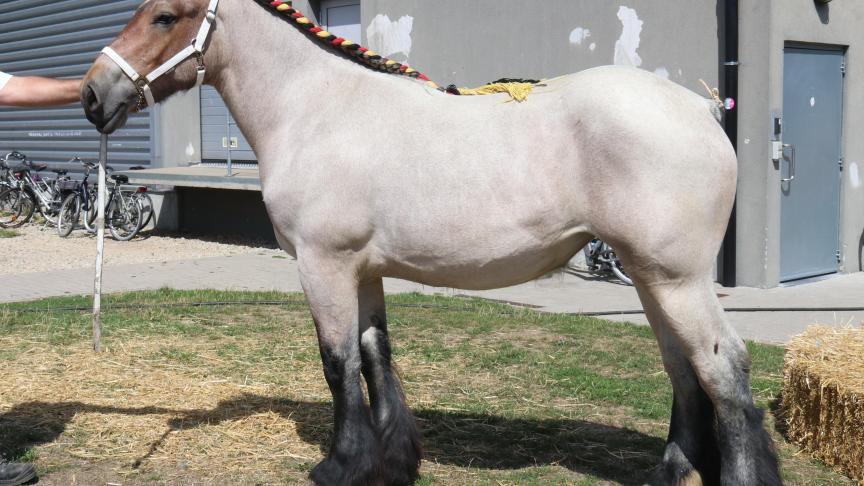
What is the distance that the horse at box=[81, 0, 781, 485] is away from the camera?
3.40m

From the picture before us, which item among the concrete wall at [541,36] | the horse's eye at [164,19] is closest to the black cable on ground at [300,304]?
the concrete wall at [541,36]

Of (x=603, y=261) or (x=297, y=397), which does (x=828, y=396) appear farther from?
(x=603, y=261)

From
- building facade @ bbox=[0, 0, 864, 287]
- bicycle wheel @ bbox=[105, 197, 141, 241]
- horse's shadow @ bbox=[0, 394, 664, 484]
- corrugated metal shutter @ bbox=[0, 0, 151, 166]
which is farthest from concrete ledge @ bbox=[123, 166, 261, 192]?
horse's shadow @ bbox=[0, 394, 664, 484]

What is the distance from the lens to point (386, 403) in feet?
14.0

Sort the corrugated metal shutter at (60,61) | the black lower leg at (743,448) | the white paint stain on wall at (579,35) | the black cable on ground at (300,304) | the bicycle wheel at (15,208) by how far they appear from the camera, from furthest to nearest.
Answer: the bicycle wheel at (15,208), the corrugated metal shutter at (60,61), the white paint stain on wall at (579,35), the black cable on ground at (300,304), the black lower leg at (743,448)

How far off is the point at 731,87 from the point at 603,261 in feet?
7.57

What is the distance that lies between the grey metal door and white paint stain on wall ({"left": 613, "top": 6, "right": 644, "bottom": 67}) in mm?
1577

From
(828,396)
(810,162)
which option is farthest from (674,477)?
(810,162)

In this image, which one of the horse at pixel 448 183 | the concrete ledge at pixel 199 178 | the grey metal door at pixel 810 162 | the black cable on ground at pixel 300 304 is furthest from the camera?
the concrete ledge at pixel 199 178

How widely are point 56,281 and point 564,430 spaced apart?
7.68 meters

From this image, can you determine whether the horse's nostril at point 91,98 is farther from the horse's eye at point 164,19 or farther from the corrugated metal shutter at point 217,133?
the corrugated metal shutter at point 217,133

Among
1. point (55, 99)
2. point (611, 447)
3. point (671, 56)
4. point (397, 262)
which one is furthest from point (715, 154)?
point (671, 56)

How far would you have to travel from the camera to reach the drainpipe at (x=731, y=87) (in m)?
9.32

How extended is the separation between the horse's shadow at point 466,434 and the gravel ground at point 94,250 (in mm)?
7190
